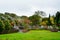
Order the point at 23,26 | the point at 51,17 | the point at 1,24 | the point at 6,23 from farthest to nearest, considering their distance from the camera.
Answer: the point at 51,17
the point at 23,26
the point at 6,23
the point at 1,24

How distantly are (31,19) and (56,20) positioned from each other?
1395 centimetres

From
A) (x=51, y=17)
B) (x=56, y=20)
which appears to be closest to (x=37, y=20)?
(x=51, y=17)

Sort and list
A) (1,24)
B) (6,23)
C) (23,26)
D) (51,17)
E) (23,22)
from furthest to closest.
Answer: (51,17) → (23,22) → (23,26) → (6,23) → (1,24)

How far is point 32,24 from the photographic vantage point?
2657 inches

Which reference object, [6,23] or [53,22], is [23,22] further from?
[6,23]

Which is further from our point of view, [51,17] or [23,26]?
[51,17]

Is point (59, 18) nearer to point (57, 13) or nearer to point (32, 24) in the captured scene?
point (57, 13)

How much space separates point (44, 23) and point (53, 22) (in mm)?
4009

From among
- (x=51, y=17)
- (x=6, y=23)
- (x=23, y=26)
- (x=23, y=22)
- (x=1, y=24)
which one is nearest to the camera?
(x=1, y=24)

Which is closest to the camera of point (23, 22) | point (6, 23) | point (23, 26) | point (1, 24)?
point (1, 24)

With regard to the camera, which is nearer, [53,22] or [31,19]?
[53,22]

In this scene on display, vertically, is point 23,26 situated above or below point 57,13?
below

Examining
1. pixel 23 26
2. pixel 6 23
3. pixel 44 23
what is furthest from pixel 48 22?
pixel 6 23

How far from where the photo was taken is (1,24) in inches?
1123
